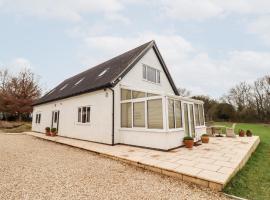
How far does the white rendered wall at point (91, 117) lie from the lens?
9.26 m

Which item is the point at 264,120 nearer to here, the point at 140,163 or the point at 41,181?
the point at 140,163

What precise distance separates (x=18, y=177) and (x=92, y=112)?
5963 mm

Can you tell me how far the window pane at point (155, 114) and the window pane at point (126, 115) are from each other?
1.38 metres

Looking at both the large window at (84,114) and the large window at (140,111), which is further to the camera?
the large window at (84,114)

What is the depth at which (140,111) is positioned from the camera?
845cm

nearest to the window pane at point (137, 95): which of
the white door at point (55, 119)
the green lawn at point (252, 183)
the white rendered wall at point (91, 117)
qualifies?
the white rendered wall at point (91, 117)

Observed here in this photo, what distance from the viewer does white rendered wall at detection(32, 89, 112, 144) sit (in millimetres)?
9256

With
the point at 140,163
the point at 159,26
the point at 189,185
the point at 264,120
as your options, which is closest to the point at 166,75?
the point at 159,26

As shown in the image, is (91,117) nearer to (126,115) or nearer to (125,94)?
(126,115)

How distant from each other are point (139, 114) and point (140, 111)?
0.55 feet

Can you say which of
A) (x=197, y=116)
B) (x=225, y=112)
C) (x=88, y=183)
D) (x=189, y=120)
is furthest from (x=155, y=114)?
(x=225, y=112)

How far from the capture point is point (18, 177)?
449cm

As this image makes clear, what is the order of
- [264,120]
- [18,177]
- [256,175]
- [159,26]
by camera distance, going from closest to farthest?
1. [18,177]
2. [256,175]
3. [159,26]
4. [264,120]

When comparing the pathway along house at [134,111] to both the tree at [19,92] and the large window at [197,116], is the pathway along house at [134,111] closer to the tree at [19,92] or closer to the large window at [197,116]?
the large window at [197,116]
